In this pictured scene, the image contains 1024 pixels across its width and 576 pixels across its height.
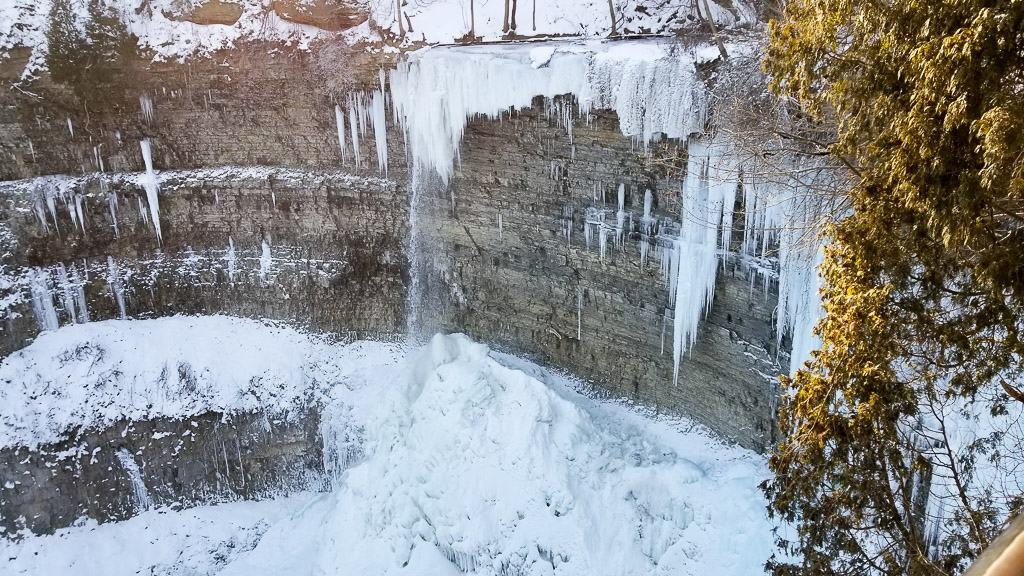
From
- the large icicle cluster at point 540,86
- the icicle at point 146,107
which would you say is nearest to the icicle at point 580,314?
the large icicle cluster at point 540,86

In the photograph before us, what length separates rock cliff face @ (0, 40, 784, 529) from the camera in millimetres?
12414

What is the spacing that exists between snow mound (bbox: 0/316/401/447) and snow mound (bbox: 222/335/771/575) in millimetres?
2282

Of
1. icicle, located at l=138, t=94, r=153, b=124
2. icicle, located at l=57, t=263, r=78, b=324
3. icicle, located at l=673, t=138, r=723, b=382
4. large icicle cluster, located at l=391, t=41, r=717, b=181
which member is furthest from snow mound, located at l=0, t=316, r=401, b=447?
icicle, located at l=673, t=138, r=723, b=382

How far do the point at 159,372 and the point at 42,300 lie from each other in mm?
2887

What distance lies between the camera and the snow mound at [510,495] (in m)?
9.93

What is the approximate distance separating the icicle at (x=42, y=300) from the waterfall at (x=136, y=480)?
128 inches

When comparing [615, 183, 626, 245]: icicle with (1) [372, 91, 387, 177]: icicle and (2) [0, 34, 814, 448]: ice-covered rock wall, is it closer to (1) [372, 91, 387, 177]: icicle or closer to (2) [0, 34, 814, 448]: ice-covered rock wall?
(2) [0, 34, 814, 448]: ice-covered rock wall

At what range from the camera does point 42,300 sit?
48.1 feet

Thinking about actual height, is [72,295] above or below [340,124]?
below

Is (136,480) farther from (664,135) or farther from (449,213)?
(664,135)

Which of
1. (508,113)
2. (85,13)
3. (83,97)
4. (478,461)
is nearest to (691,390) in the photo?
(478,461)

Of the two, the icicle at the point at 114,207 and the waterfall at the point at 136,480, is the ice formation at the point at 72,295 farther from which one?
the waterfall at the point at 136,480

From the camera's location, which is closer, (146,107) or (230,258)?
(146,107)

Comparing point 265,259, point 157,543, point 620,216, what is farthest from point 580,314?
point 157,543
